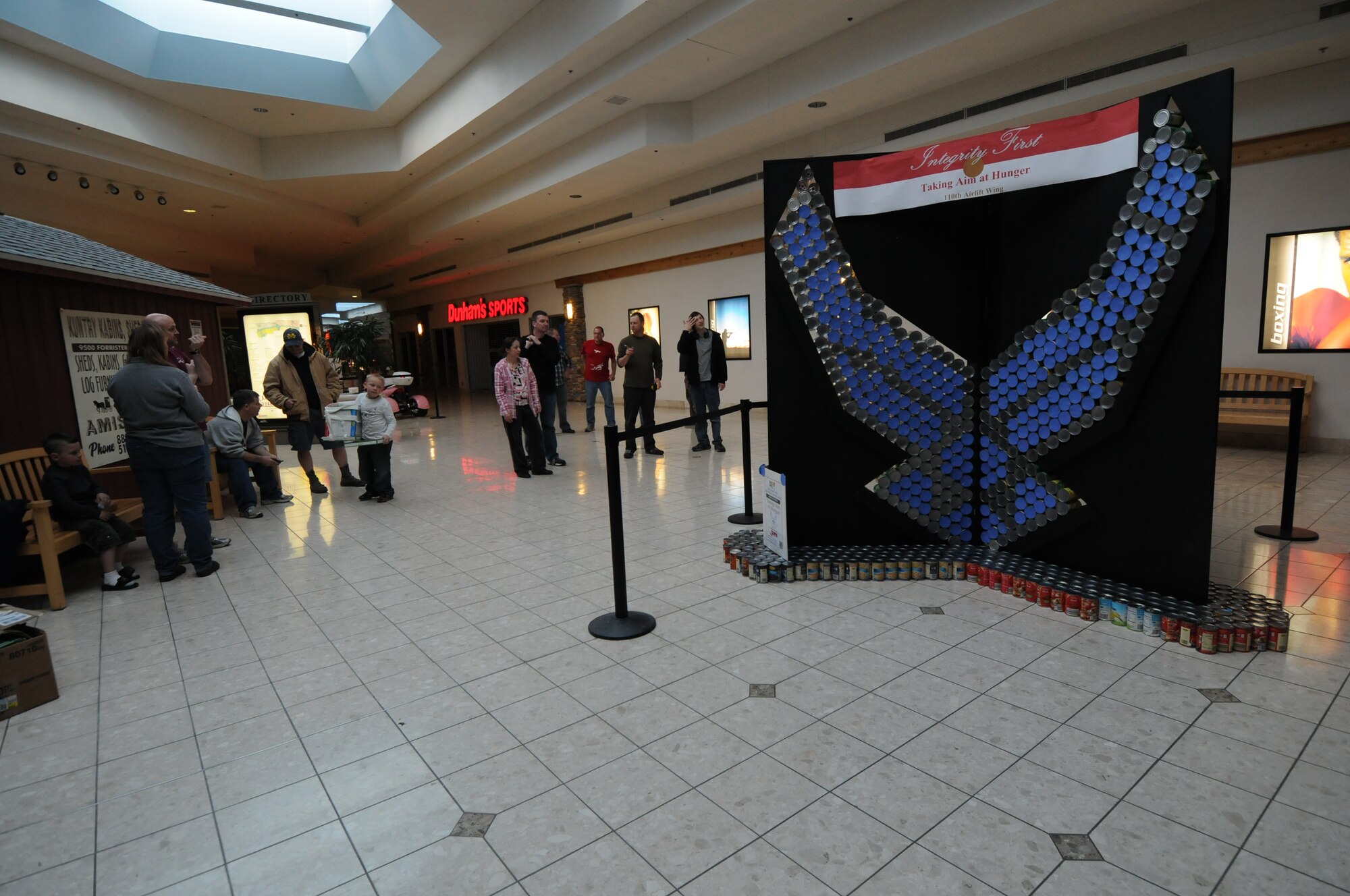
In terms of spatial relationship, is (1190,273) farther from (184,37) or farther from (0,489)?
(184,37)

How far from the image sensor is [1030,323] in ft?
12.0

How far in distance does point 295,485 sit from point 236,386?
1303 cm

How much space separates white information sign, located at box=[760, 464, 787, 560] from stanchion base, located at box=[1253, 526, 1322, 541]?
3.25 metres

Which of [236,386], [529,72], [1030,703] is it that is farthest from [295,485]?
[236,386]

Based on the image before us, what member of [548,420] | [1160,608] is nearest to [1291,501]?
[1160,608]

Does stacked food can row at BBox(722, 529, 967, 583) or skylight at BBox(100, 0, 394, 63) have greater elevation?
skylight at BBox(100, 0, 394, 63)

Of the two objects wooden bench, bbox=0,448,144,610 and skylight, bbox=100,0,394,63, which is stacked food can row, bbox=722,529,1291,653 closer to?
wooden bench, bbox=0,448,144,610

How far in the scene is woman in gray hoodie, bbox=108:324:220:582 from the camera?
4.13 metres

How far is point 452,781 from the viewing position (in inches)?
89.7

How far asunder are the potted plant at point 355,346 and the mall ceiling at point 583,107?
2876 mm

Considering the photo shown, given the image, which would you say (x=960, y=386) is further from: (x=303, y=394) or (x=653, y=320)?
(x=653, y=320)

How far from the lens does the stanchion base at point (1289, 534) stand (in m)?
4.33

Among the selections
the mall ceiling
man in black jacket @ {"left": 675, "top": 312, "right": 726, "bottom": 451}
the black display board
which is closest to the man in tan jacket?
man in black jacket @ {"left": 675, "top": 312, "right": 726, "bottom": 451}

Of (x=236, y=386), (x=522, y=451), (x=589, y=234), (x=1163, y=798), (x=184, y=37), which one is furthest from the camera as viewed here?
(x=236, y=386)
